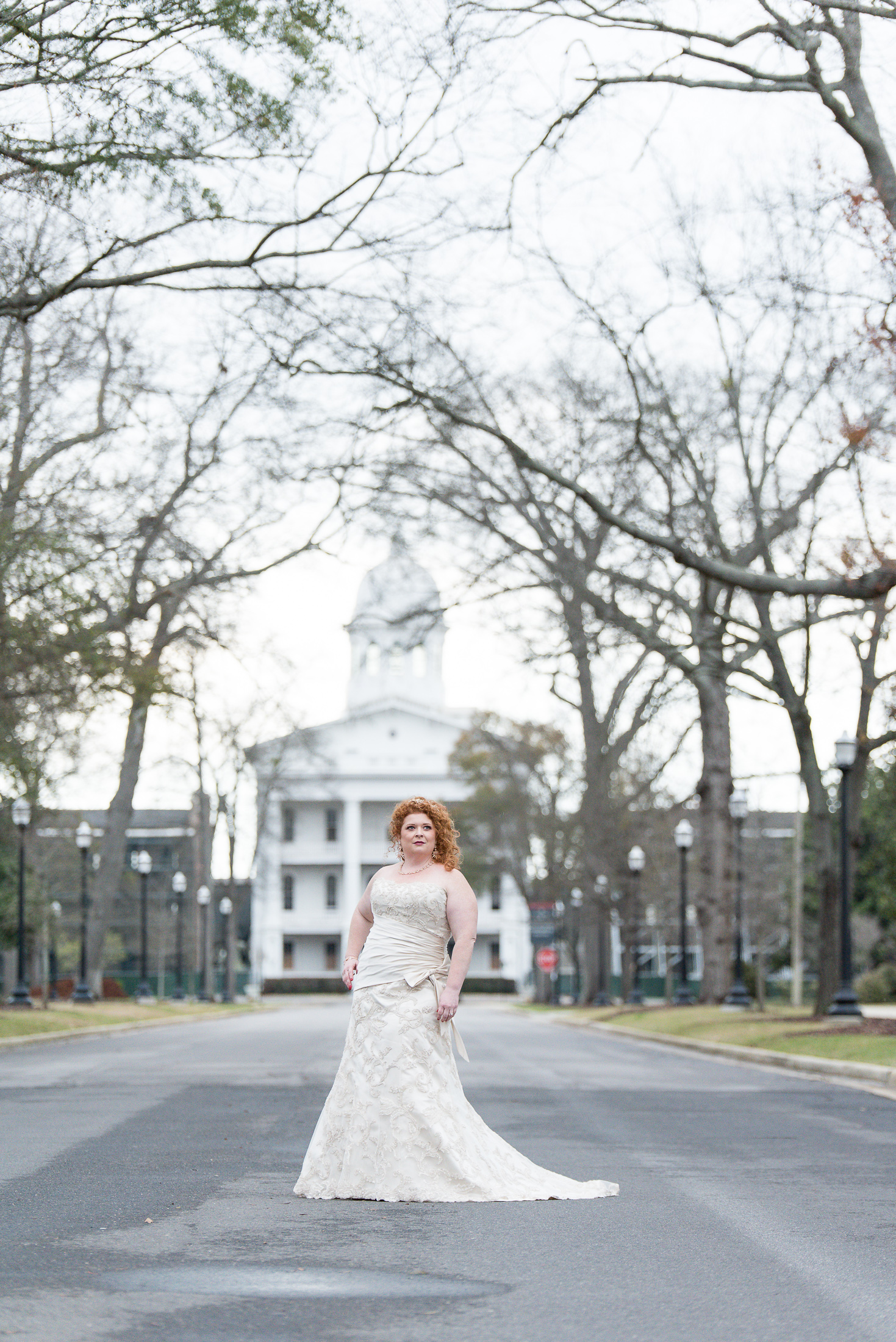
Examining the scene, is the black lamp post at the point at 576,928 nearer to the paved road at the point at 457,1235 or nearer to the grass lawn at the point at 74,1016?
the grass lawn at the point at 74,1016

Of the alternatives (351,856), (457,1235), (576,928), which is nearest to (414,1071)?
(457,1235)

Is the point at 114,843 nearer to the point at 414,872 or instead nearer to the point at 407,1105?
the point at 414,872

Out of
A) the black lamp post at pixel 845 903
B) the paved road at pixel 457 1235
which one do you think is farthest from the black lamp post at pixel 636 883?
the paved road at pixel 457 1235

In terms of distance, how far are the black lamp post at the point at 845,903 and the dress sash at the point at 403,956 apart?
1584 centimetres

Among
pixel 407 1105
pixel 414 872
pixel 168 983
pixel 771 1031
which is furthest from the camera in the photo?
pixel 168 983

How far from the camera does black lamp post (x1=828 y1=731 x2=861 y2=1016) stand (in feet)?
76.2

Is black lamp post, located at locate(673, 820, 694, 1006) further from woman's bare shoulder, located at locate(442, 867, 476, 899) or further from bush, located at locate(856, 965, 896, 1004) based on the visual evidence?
woman's bare shoulder, located at locate(442, 867, 476, 899)

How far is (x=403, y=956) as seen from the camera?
26.2 feet

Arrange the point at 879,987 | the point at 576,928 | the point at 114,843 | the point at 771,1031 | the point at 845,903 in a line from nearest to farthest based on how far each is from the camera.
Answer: the point at 845,903 < the point at 771,1031 < the point at 114,843 < the point at 879,987 < the point at 576,928

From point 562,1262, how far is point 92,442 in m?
23.0

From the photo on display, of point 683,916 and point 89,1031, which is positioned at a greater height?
point 683,916

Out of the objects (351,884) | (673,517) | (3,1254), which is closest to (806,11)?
(673,517)

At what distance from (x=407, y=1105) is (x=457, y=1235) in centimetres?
102

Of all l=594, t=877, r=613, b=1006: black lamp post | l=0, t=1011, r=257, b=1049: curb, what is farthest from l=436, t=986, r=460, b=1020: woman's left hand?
l=594, t=877, r=613, b=1006: black lamp post
